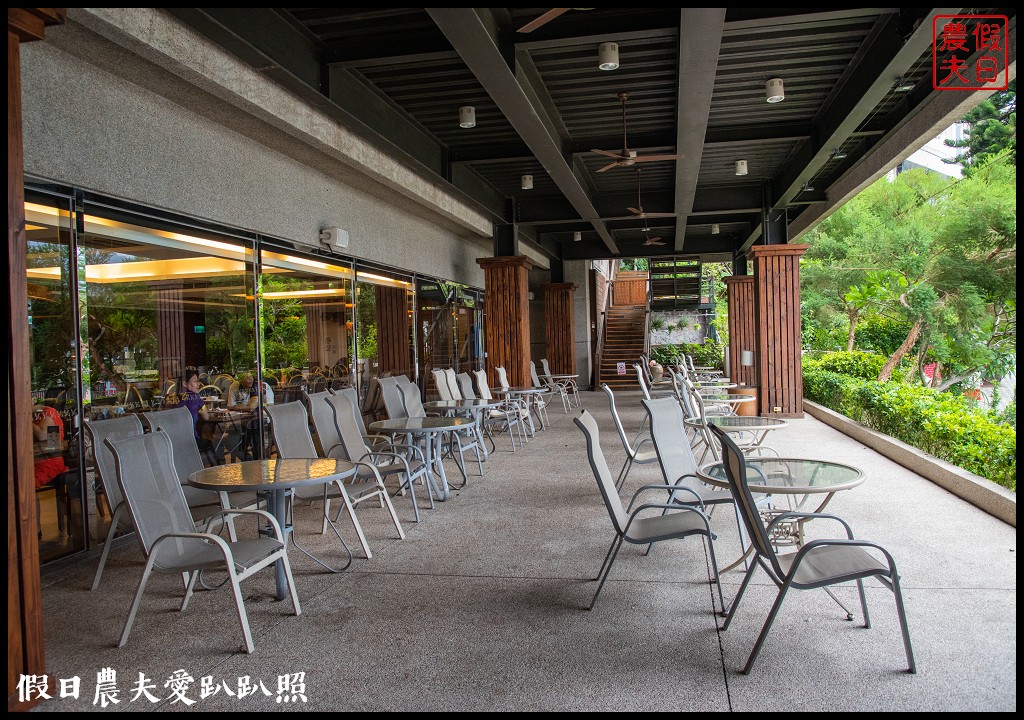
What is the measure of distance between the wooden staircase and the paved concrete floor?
549 inches

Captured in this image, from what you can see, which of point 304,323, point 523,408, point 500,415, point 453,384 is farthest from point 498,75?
point 523,408

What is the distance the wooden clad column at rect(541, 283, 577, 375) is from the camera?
17.6m

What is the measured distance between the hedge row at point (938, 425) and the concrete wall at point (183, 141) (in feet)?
18.9

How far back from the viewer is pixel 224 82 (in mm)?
4887

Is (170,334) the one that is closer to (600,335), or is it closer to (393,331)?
(393,331)

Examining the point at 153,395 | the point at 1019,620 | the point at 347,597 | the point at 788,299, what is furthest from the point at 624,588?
the point at 788,299

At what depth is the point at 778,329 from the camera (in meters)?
11.5

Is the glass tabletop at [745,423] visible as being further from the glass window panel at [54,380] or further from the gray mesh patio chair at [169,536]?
the glass window panel at [54,380]

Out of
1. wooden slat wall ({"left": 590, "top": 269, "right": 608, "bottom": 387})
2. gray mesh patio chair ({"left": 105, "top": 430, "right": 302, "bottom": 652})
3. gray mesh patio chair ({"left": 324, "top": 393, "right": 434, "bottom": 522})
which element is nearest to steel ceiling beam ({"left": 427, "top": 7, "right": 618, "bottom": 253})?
gray mesh patio chair ({"left": 324, "top": 393, "right": 434, "bottom": 522})

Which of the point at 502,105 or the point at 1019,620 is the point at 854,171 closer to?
the point at 502,105

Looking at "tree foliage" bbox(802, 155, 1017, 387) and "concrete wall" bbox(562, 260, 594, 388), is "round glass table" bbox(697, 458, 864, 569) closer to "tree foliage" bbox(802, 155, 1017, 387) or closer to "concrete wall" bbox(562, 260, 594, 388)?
"tree foliage" bbox(802, 155, 1017, 387)

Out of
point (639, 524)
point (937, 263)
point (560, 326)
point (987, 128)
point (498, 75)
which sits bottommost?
point (639, 524)

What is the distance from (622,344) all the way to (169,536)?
1814cm

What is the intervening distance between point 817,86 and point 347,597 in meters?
6.44
